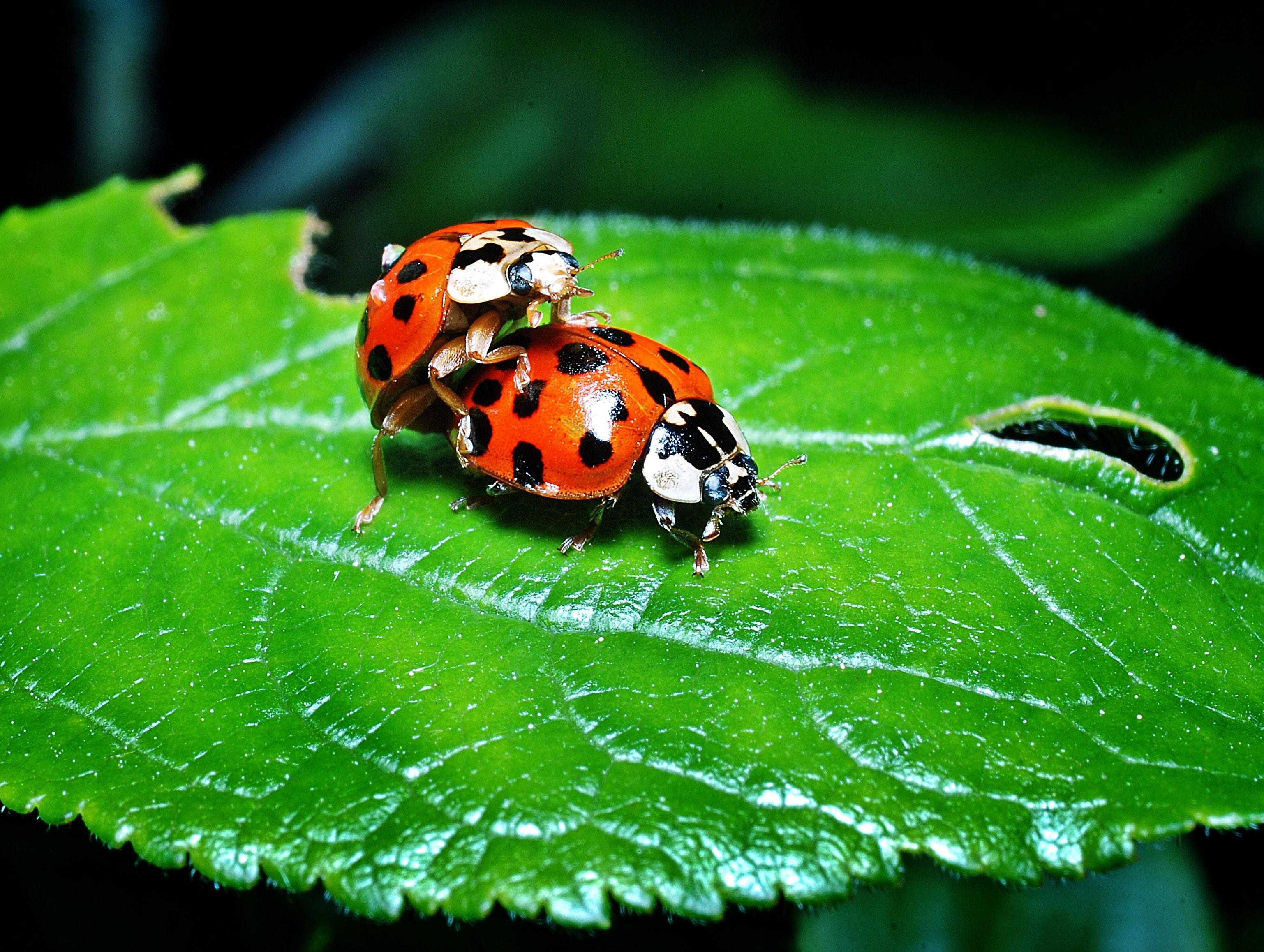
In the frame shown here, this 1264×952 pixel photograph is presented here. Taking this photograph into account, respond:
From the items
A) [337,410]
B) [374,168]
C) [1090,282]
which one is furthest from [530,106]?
[337,410]

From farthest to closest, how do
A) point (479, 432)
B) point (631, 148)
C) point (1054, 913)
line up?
point (631, 148) < point (1054, 913) < point (479, 432)

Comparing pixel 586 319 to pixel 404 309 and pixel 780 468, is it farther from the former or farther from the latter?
pixel 780 468

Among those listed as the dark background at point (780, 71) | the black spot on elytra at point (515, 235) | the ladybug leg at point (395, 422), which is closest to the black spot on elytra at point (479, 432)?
the ladybug leg at point (395, 422)

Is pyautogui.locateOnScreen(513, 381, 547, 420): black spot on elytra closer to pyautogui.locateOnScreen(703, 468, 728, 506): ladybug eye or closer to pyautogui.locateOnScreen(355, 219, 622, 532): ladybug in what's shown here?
pyautogui.locateOnScreen(355, 219, 622, 532): ladybug

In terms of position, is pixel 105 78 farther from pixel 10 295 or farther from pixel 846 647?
pixel 846 647

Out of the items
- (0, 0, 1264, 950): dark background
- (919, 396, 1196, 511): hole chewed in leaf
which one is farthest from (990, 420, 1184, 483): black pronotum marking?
(0, 0, 1264, 950): dark background

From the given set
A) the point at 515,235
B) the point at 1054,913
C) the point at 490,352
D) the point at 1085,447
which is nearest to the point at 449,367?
the point at 490,352

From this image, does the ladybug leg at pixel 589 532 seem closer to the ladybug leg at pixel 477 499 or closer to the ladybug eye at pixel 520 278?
Answer: the ladybug leg at pixel 477 499
